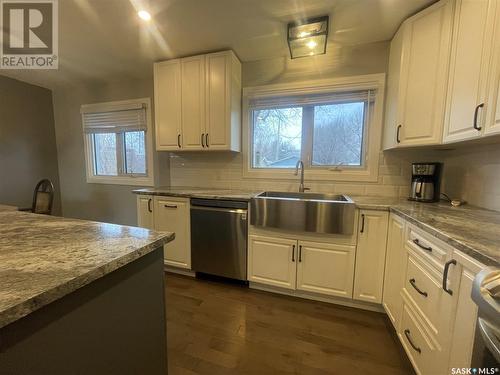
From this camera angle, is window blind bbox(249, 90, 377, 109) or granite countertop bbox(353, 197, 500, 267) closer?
granite countertop bbox(353, 197, 500, 267)

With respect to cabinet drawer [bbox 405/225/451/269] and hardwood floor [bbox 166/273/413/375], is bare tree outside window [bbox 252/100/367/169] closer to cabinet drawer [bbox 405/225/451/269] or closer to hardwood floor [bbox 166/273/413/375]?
cabinet drawer [bbox 405/225/451/269]

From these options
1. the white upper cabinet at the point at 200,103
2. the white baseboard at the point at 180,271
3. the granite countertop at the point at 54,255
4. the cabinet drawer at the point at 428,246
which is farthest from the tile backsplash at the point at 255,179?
the granite countertop at the point at 54,255

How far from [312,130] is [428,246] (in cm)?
160

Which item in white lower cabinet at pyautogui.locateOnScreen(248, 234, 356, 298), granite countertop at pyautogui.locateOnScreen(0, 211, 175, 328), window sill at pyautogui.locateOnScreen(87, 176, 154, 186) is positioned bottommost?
white lower cabinet at pyautogui.locateOnScreen(248, 234, 356, 298)

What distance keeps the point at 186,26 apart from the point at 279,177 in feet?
5.39

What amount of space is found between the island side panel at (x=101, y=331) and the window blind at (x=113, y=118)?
266 centimetres

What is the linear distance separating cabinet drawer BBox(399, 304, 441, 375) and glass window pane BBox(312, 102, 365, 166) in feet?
4.69

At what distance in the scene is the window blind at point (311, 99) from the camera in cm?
215

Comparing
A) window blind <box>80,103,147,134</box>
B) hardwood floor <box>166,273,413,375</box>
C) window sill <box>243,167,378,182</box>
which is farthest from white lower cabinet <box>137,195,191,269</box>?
window blind <box>80,103,147,134</box>

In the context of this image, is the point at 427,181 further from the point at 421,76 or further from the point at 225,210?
the point at 225,210

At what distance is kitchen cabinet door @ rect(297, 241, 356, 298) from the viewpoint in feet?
5.78

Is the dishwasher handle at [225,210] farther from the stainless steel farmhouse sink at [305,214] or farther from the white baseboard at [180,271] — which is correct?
the white baseboard at [180,271]

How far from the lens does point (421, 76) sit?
1614 millimetres

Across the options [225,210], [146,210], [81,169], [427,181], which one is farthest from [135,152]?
[427,181]
